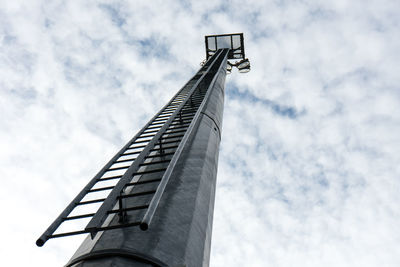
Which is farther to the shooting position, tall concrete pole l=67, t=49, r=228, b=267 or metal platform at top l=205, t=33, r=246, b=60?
metal platform at top l=205, t=33, r=246, b=60

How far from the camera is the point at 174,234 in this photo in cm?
502

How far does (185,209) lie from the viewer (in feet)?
18.5

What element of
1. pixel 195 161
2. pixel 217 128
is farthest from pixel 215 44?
pixel 195 161

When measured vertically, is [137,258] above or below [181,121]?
below

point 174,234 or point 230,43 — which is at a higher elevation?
point 230,43

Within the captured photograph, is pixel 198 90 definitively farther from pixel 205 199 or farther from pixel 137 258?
pixel 137 258

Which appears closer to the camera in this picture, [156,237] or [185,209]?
[156,237]

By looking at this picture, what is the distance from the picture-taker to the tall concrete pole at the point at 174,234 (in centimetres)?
450

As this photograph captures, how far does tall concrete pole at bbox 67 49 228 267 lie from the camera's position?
450cm

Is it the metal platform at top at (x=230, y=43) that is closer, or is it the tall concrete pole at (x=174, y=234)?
the tall concrete pole at (x=174, y=234)

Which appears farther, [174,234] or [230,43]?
[230,43]

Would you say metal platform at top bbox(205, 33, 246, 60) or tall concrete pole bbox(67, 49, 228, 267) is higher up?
metal platform at top bbox(205, 33, 246, 60)

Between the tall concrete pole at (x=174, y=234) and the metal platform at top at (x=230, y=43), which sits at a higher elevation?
the metal platform at top at (x=230, y=43)

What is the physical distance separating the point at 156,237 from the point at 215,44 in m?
20.3
